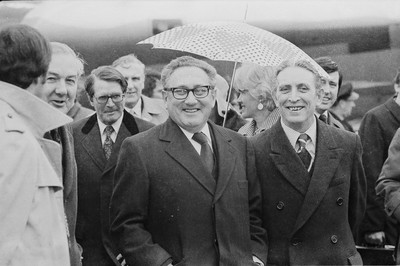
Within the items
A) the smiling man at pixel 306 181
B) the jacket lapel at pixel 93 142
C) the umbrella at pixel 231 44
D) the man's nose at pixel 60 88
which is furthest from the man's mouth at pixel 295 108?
the man's nose at pixel 60 88

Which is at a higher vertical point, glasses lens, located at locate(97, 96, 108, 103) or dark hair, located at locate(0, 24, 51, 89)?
dark hair, located at locate(0, 24, 51, 89)

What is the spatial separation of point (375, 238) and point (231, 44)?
2.60 meters

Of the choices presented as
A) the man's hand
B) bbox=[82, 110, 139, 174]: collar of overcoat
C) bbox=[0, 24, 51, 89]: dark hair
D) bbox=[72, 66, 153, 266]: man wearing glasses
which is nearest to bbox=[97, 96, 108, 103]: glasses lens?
bbox=[72, 66, 153, 266]: man wearing glasses

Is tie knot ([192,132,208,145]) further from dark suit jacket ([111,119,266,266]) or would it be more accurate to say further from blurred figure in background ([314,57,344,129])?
blurred figure in background ([314,57,344,129])

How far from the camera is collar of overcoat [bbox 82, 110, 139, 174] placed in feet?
21.0

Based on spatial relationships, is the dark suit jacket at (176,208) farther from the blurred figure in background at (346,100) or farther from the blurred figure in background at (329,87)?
the blurred figure in background at (346,100)

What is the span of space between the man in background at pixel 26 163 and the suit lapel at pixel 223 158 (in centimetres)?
136

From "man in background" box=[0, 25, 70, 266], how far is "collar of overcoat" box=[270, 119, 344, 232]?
6.34ft

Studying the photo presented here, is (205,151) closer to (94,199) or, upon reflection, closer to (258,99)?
(94,199)

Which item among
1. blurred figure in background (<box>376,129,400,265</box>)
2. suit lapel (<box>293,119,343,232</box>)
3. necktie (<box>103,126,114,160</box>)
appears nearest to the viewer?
suit lapel (<box>293,119,343,232</box>)

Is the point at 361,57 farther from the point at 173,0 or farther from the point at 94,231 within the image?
the point at 94,231

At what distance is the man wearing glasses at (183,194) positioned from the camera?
213 inches

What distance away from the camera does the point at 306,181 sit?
589 cm

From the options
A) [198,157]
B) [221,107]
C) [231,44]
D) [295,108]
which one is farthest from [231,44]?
[221,107]
